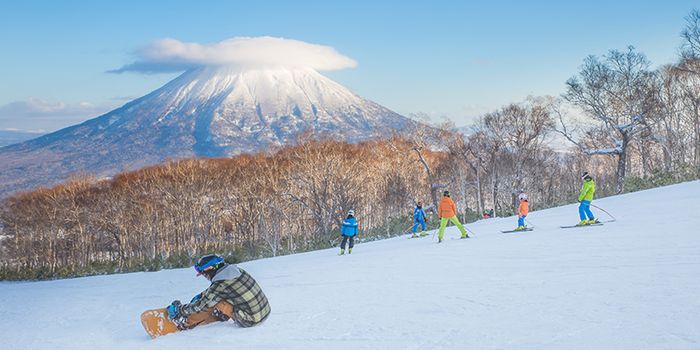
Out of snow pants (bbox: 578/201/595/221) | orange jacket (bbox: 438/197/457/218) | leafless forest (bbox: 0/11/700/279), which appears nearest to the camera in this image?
snow pants (bbox: 578/201/595/221)

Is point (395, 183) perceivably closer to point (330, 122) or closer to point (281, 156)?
point (281, 156)

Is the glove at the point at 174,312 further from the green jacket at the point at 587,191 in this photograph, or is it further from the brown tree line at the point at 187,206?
the brown tree line at the point at 187,206

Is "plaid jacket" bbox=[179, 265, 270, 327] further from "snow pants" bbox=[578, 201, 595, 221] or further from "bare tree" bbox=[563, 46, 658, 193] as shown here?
"bare tree" bbox=[563, 46, 658, 193]

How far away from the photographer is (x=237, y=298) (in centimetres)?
685

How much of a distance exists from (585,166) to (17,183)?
156 m

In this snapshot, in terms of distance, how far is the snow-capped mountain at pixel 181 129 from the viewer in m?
153

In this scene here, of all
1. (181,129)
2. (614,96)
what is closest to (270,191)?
(614,96)

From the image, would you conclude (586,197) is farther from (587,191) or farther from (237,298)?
(237,298)

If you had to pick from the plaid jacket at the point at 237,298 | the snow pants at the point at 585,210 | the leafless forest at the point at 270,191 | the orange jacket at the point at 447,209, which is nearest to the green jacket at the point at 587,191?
the snow pants at the point at 585,210

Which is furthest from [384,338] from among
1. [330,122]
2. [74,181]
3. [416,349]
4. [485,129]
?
[330,122]

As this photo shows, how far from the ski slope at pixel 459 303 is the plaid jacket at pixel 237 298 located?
0.60 feet

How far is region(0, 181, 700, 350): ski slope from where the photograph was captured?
5.61 m

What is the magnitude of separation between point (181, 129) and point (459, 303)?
172444 millimetres

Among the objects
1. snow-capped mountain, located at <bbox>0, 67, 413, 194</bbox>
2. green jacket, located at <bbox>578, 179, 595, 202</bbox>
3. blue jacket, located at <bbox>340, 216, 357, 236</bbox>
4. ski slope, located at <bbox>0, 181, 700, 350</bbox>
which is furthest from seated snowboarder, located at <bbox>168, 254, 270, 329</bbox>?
snow-capped mountain, located at <bbox>0, 67, 413, 194</bbox>
